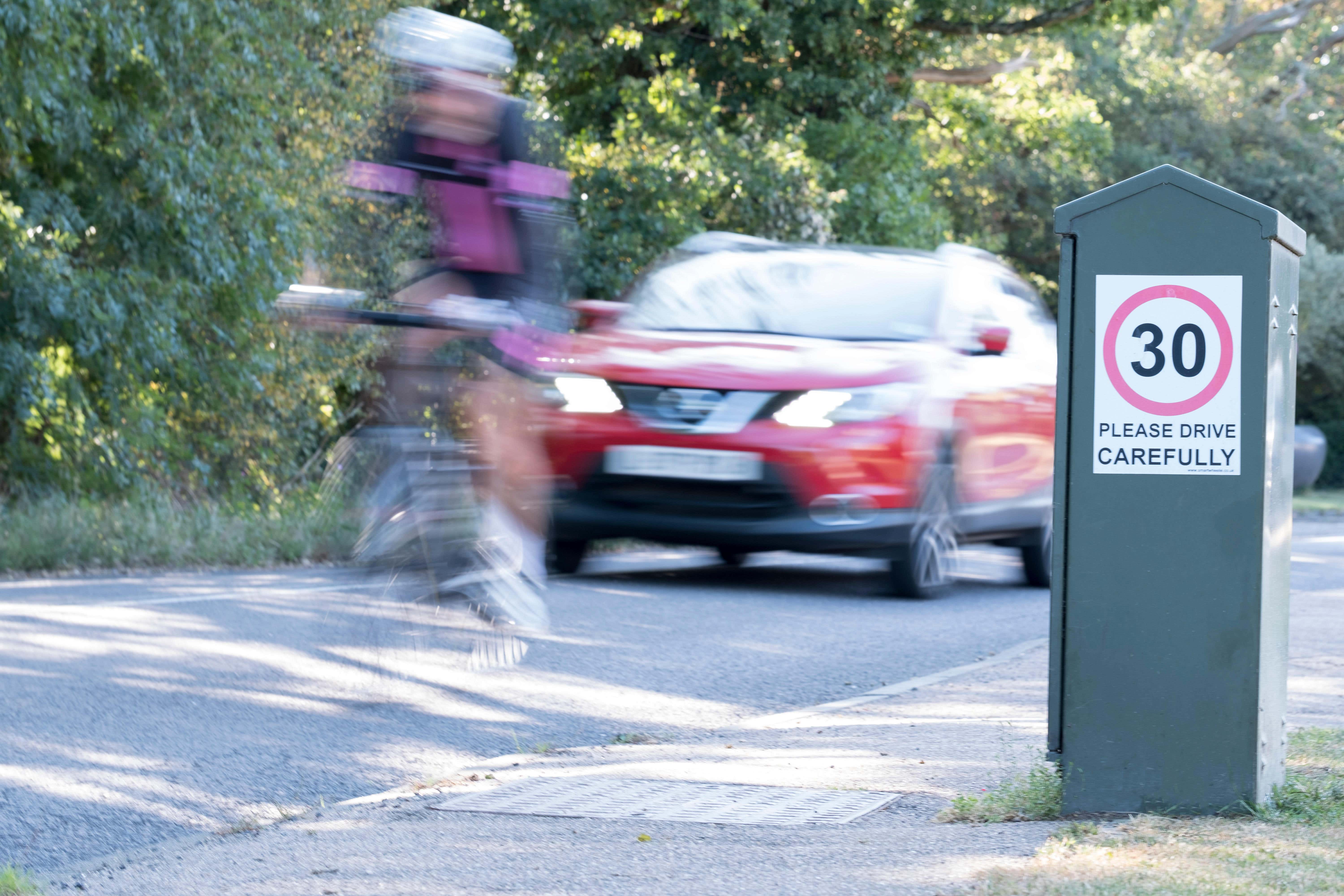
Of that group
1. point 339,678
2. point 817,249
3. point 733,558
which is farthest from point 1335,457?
point 339,678

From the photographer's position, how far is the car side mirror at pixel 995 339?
956 cm

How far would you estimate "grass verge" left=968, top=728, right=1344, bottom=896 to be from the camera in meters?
3.33

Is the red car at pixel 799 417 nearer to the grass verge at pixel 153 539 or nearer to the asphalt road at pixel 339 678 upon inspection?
the asphalt road at pixel 339 678

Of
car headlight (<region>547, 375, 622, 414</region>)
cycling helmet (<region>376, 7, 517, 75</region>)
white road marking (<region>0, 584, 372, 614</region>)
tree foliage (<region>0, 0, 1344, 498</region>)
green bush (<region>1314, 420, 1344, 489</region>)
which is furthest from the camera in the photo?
green bush (<region>1314, 420, 1344, 489</region>)

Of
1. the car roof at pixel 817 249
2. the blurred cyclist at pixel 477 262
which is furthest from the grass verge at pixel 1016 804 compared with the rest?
the car roof at pixel 817 249

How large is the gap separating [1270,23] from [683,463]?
40.5 metres

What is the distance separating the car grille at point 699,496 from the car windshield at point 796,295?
Result: 109cm

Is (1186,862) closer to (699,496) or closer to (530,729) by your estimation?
(530,729)

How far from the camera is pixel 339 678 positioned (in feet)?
21.3

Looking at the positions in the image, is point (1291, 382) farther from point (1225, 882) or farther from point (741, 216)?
point (741, 216)

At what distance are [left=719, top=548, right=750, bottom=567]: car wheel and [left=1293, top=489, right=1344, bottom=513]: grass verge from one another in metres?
9.46

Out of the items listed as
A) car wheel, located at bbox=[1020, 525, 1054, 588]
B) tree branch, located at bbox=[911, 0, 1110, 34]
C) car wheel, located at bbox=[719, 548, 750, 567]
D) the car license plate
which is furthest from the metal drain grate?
tree branch, located at bbox=[911, 0, 1110, 34]

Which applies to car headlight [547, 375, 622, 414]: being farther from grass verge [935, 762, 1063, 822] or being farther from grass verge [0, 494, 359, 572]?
grass verge [935, 762, 1063, 822]

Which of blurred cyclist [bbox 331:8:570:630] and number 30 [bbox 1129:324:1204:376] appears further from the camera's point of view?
blurred cyclist [bbox 331:8:570:630]
